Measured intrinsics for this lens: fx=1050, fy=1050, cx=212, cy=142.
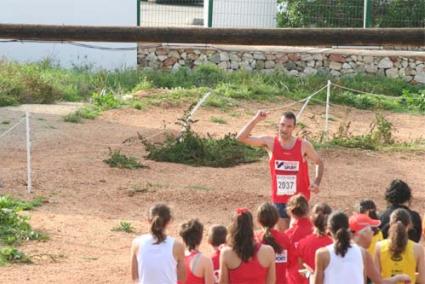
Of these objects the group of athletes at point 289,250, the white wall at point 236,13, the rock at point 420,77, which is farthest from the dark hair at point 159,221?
the white wall at point 236,13

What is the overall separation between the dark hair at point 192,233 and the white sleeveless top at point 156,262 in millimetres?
139

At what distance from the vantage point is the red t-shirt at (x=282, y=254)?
27.2 feet

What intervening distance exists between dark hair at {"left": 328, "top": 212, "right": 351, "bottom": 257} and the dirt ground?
3.63m

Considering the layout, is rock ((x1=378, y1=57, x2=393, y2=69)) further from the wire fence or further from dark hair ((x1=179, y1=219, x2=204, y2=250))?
dark hair ((x1=179, y1=219, x2=204, y2=250))

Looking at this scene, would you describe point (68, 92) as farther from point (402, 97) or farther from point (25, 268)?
point (25, 268)

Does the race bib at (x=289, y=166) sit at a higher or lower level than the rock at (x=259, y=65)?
higher

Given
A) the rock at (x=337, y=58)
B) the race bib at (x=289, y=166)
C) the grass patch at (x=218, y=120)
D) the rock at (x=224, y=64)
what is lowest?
the grass patch at (x=218, y=120)

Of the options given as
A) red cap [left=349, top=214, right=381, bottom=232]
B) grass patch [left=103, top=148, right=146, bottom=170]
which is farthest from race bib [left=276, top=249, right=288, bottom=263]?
grass patch [left=103, top=148, right=146, bottom=170]

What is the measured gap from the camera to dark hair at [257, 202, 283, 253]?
8180mm

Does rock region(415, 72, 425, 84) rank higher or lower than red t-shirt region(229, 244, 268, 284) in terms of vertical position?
lower

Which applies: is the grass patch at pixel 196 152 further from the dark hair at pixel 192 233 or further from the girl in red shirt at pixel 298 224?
the dark hair at pixel 192 233

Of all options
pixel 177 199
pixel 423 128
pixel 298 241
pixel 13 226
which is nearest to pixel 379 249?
pixel 298 241

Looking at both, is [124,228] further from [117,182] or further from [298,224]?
[298,224]

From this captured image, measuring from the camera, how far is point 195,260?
7.84 m
